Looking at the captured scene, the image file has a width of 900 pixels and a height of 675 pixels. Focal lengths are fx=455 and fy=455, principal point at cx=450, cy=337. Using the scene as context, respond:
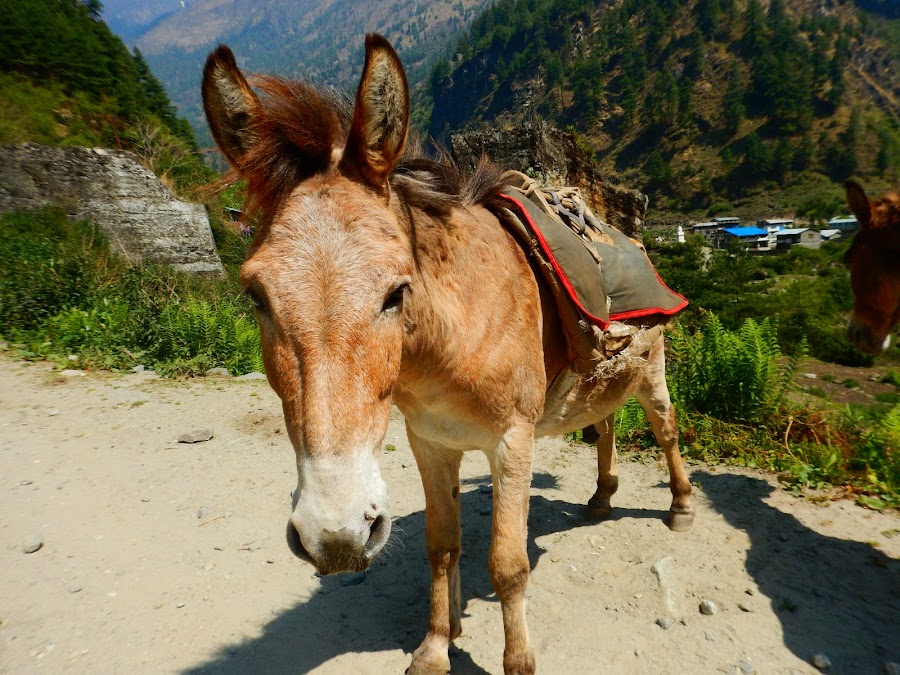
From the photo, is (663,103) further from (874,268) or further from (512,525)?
(512,525)

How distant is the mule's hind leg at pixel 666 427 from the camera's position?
3.65 metres

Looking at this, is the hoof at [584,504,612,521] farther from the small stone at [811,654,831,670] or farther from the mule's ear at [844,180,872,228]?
the mule's ear at [844,180,872,228]

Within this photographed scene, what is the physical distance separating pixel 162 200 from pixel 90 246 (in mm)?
2930

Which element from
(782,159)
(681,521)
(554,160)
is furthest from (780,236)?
(681,521)

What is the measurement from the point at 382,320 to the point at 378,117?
76 centimetres

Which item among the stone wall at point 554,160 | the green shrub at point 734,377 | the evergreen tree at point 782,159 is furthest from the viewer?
the evergreen tree at point 782,159

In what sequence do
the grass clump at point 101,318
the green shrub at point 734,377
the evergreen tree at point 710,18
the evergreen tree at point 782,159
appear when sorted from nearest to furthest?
1. the green shrub at point 734,377
2. the grass clump at point 101,318
3. the evergreen tree at point 782,159
4. the evergreen tree at point 710,18

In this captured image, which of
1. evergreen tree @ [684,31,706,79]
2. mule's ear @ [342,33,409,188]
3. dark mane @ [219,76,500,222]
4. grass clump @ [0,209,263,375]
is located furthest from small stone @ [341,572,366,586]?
evergreen tree @ [684,31,706,79]

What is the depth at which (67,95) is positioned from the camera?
15562 millimetres

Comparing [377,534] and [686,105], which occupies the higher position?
[686,105]

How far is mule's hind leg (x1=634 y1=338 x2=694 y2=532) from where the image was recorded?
3.65 meters

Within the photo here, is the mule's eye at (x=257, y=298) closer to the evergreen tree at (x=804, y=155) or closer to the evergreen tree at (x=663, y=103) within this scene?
the evergreen tree at (x=804, y=155)

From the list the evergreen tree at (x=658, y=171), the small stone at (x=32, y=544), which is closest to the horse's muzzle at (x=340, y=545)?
the small stone at (x=32, y=544)

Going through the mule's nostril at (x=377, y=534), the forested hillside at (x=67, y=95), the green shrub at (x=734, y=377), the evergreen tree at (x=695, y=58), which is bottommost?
the green shrub at (x=734, y=377)
